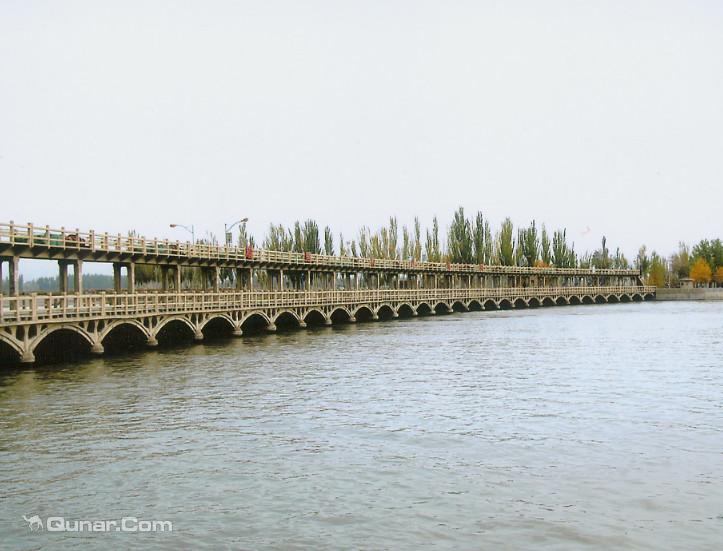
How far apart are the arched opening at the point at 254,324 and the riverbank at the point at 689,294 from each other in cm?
10525

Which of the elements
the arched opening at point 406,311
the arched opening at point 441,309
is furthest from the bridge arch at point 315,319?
the arched opening at point 441,309

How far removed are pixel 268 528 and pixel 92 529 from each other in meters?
3.36

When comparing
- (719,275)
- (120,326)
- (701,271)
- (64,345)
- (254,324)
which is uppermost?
(701,271)

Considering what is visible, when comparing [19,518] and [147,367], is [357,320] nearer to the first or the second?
[147,367]

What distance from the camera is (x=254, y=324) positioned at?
6931cm

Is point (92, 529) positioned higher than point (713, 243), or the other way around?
point (713, 243)

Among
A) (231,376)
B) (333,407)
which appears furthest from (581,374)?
(231,376)

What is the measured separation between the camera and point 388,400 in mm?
27531

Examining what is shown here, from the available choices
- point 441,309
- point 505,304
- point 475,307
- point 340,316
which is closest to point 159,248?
point 340,316

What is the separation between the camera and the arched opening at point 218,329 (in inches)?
2349

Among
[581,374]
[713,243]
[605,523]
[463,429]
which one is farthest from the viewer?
[713,243]

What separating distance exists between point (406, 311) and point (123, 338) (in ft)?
Result: 179

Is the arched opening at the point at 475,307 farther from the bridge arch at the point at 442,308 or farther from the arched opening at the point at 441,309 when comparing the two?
the bridge arch at the point at 442,308

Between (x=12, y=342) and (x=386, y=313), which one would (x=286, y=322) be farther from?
(x=12, y=342)
